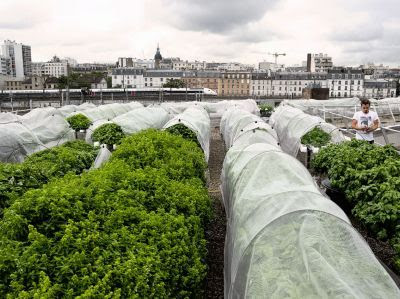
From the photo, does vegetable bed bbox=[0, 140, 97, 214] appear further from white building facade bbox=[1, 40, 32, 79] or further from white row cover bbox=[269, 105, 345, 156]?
white building facade bbox=[1, 40, 32, 79]

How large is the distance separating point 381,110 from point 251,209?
21096 mm

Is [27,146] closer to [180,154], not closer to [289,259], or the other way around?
[180,154]

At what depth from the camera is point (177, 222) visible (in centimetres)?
418

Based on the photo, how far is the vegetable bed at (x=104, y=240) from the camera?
2.97 m

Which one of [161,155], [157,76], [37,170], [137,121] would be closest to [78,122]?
[137,121]

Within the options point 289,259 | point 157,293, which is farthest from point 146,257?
point 289,259

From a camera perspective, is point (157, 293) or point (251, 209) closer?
point (157, 293)

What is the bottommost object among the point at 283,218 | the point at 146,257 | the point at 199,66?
the point at 146,257

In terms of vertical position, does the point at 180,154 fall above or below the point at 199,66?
below

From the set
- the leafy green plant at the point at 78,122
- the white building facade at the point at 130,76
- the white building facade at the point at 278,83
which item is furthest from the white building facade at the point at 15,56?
the leafy green plant at the point at 78,122

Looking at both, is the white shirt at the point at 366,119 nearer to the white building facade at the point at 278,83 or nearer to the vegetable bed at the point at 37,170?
the vegetable bed at the point at 37,170

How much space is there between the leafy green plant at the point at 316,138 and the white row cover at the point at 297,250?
20.6 ft

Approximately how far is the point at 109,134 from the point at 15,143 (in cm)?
261

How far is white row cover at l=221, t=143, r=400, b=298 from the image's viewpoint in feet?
9.60
